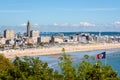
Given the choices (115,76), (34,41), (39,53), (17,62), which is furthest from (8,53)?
(115,76)

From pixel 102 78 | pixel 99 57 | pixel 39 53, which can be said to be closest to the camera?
pixel 102 78

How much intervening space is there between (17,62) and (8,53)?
9205 cm

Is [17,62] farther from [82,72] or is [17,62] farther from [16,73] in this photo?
[82,72]

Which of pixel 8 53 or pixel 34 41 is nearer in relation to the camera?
pixel 8 53

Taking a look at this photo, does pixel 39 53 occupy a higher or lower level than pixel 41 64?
lower

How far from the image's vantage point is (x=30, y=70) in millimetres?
30016

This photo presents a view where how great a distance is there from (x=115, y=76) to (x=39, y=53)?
367ft

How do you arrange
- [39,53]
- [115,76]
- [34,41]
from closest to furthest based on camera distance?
[115,76], [39,53], [34,41]

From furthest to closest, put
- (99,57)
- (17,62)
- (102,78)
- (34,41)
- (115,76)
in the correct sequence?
1. (34,41)
2. (17,62)
3. (99,57)
4. (115,76)
5. (102,78)

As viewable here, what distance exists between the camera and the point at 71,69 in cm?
2462

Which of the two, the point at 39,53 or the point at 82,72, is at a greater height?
the point at 82,72

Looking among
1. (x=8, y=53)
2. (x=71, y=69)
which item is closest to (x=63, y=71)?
(x=71, y=69)

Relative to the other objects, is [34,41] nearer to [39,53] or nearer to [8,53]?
[39,53]

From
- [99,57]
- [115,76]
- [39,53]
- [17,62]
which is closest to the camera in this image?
[115,76]
